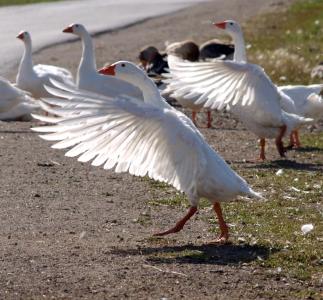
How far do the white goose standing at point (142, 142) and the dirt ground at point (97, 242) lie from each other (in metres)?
0.49

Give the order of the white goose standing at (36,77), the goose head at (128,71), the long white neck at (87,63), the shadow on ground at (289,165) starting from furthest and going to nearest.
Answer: the white goose standing at (36,77) → the long white neck at (87,63) → the shadow on ground at (289,165) → the goose head at (128,71)

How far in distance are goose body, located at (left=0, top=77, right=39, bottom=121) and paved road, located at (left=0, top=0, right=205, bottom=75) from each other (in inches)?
194

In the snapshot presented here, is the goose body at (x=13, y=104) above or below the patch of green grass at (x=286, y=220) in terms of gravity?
below

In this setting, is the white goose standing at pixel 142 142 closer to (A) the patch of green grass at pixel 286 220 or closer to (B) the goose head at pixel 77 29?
(A) the patch of green grass at pixel 286 220

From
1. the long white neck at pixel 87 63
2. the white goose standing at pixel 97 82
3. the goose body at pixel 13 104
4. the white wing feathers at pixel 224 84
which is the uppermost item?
the white wing feathers at pixel 224 84

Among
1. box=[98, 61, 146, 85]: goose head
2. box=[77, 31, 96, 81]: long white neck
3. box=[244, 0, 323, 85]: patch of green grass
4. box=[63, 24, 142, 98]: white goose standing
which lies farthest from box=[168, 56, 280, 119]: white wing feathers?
box=[244, 0, 323, 85]: patch of green grass

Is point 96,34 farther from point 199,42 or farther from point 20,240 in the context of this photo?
point 20,240

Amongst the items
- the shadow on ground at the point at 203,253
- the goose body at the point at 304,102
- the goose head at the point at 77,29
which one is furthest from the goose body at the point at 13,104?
the shadow on ground at the point at 203,253

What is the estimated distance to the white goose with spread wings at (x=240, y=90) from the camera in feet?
38.1

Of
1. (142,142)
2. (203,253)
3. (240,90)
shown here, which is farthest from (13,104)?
(203,253)

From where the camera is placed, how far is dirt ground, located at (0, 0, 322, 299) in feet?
25.1

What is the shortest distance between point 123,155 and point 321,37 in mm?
19910

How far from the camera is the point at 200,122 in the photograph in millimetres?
17359

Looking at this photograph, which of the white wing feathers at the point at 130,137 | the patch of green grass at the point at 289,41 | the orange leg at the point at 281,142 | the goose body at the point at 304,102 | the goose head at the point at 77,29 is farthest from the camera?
the patch of green grass at the point at 289,41
